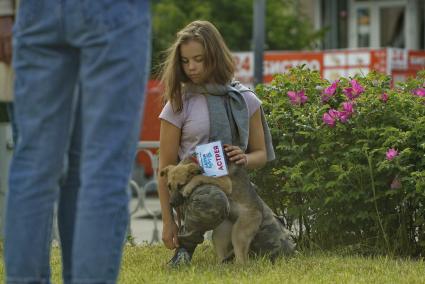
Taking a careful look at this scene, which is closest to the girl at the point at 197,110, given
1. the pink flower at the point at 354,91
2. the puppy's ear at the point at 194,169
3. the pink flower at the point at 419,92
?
the puppy's ear at the point at 194,169

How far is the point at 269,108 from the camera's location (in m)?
6.46

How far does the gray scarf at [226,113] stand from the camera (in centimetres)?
532

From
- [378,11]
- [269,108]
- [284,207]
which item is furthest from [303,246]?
[378,11]

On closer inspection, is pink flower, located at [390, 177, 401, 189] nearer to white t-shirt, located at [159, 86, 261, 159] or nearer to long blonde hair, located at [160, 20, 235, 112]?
white t-shirt, located at [159, 86, 261, 159]

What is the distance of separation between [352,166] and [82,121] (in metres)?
3.02

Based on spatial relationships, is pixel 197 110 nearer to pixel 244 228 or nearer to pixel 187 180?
pixel 187 180

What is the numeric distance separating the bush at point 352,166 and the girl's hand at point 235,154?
0.83 meters

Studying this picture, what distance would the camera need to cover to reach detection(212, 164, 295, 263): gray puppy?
532cm

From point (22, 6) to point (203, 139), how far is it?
2.33 metres

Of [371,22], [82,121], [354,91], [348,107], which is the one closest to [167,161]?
[348,107]

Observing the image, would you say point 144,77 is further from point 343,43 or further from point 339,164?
point 343,43

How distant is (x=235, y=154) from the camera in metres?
5.20

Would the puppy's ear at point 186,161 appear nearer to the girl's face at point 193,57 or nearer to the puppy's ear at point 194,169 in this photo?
the puppy's ear at point 194,169

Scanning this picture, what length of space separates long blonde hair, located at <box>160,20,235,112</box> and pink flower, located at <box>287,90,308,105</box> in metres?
1.06
